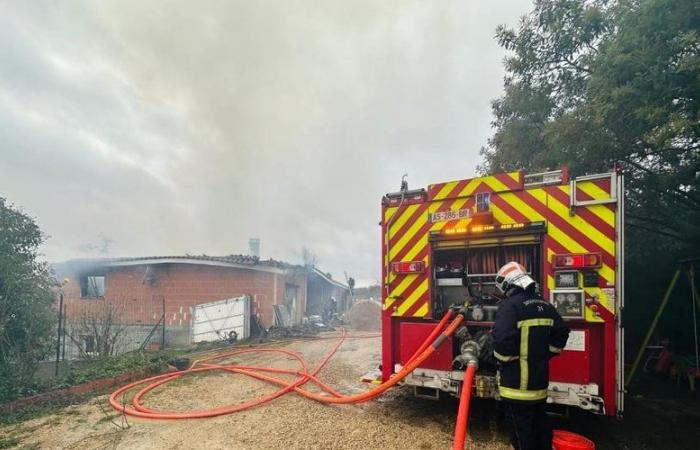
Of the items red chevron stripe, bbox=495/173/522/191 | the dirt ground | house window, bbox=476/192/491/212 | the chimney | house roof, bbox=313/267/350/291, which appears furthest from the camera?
the chimney

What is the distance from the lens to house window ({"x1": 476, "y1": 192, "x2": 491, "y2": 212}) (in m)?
4.17

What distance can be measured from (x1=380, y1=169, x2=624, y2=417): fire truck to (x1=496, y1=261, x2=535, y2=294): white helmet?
700mm

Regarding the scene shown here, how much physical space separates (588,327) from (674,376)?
15.8ft

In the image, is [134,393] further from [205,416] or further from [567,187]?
[567,187]

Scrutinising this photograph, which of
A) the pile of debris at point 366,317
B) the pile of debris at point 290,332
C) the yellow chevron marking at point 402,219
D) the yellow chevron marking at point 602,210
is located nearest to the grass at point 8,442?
the yellow chevron marking at point 402,219

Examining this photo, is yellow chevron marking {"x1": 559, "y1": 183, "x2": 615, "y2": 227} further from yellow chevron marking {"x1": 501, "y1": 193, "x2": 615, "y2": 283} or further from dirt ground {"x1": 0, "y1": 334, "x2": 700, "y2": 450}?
dirt ground {"x1": 0, "y1": 334, "x2": 700, "y2": 450}

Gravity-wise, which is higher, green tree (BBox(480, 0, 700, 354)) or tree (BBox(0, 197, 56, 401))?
green tree (BBox(480, 0, 700, 354))

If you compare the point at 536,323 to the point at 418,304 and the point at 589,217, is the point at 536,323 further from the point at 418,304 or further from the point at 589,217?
the point at 418,304

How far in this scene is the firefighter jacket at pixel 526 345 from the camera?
2908 millimetres

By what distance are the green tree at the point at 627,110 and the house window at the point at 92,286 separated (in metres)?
15.3

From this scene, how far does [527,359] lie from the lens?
2.94 meters

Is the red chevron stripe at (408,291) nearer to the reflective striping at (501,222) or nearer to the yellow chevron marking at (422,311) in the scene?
the reflective striping at (501,222)

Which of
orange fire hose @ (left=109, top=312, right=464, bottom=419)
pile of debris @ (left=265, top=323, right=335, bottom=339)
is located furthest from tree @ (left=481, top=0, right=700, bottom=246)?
pile of debris @ (left=265, top=323, right=335, bottom=339)

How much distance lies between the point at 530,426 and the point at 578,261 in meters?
1.58
